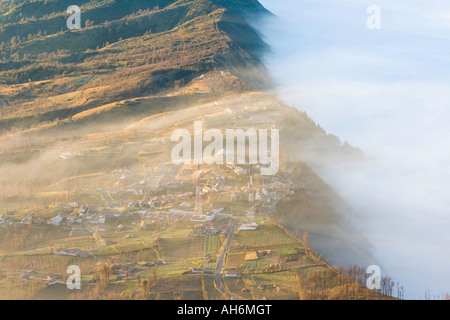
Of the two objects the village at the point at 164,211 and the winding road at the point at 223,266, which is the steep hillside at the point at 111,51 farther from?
the winding road at the point at 223,266

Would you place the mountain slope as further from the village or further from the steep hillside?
the village

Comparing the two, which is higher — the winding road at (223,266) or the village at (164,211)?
the village at (164,211)

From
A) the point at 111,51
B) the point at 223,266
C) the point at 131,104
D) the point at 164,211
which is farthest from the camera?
the point at 111,51

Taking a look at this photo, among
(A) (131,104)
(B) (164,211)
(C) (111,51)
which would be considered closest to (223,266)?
(B) (164,211)

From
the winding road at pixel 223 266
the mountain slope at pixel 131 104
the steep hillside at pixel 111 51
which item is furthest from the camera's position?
the steep hillside at pixel 111 51

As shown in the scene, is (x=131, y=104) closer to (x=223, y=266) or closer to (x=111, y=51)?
(x=111, y=51)

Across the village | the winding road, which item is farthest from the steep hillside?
the winding road

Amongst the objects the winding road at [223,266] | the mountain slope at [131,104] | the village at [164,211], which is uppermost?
the mountain slope at [131,104]

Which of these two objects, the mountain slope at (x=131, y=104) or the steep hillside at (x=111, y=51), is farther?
the steep hillside at (x=111, y=51)

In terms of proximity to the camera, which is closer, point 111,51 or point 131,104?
point 131,104

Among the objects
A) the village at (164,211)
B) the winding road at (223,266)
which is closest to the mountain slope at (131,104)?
the village at (164,211)

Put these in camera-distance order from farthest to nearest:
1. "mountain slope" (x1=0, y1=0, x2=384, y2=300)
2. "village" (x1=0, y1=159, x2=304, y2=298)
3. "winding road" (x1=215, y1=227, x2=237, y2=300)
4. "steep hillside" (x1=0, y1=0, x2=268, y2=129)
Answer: "steep hillside" (x1=0, y1=0, x2=268, y2=129), "mountain slope" (x1=0, y1=0, x2=384, y2=300), "village" (x1=0, y1=159, x2=304, y2=298), "winding road" (x1=215, y1=227, x2=237, y2=300)

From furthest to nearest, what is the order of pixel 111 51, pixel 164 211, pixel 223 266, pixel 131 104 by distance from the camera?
pixel 111 51
pixel 131 104
pixel 164 211
pixel 223 266
